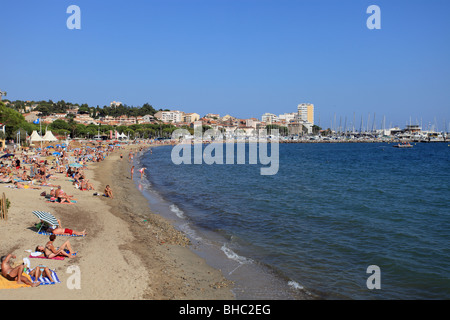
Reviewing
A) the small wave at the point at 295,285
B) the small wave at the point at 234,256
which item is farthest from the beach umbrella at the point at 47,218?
the small wave at the point at 295,285

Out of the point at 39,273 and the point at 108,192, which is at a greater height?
the point at 39,273

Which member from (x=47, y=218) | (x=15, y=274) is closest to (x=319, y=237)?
(x=47, y=218)

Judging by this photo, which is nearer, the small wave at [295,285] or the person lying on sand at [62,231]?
the small wave at [295,285]

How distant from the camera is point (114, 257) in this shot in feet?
27.7

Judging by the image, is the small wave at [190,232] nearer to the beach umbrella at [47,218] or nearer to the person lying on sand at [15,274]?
the beach umbrella at [47,218]

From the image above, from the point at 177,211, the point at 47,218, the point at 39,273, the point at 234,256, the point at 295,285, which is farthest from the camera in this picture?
the point at 177,211

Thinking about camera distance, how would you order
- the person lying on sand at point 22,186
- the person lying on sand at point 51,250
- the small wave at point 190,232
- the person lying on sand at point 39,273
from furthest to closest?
the person lying on sand at point 22,186, the small wave at point 190,232, the person lying on sand at point 51,250, the person lying on sand at point 39,273

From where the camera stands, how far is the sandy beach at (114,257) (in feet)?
21.7

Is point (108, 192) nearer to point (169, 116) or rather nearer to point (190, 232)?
point (190, 232)

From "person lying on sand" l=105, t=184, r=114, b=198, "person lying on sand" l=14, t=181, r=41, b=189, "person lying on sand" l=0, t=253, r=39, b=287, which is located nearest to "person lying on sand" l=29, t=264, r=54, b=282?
"person lying on sand" l=0, t=253, r=39, b=287

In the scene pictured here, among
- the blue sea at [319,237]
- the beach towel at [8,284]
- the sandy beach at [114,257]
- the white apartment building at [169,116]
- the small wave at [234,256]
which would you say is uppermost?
the white apartment building at [169,116]

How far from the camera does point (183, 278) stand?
26.0 feet
